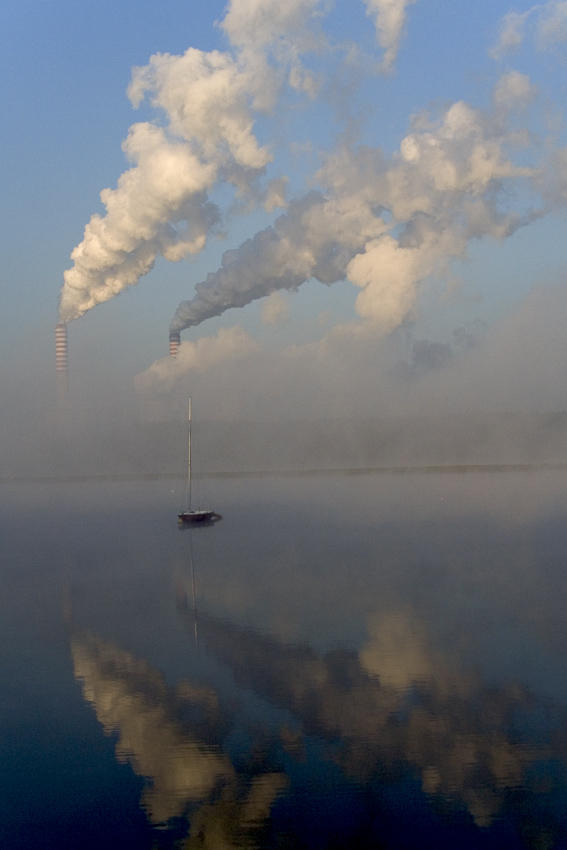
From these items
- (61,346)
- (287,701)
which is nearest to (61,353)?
(61,346)

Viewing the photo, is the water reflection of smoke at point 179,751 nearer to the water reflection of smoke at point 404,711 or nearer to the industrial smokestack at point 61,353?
the water reflection of smoke at point 404,711

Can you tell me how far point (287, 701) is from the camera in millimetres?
37594

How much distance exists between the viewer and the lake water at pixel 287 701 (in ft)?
85.0

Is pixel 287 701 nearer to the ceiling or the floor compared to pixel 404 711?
nearer to the floor

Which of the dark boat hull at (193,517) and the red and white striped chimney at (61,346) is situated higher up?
the red and white striped chimney at (61,346)

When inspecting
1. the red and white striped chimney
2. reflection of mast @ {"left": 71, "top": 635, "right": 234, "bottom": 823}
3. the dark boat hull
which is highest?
the red and white striped chimney

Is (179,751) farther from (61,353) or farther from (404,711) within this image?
(61,353)

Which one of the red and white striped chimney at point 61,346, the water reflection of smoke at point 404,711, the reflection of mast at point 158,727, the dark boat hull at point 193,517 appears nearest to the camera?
the reflection of mast at point 158,727

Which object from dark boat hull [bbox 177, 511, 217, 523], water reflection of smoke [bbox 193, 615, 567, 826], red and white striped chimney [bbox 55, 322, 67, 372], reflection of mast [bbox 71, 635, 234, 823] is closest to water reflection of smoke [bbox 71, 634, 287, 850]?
reflection of mast [bbox 71, 635, 234, 823]

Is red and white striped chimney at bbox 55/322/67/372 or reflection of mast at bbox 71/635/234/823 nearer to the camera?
reflection of mast at bbox 71/635/234/823

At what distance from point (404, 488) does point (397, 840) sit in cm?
16529

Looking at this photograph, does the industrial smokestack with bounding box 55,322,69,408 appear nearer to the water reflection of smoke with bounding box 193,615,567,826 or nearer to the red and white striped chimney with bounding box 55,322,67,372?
the red and white striped chimney with bounding box 55,322,67,372

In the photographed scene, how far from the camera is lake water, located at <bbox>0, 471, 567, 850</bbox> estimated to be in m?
25.9

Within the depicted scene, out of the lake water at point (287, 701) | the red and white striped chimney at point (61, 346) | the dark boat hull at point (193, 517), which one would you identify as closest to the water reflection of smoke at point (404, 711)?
the lake water at point (287, 701)
